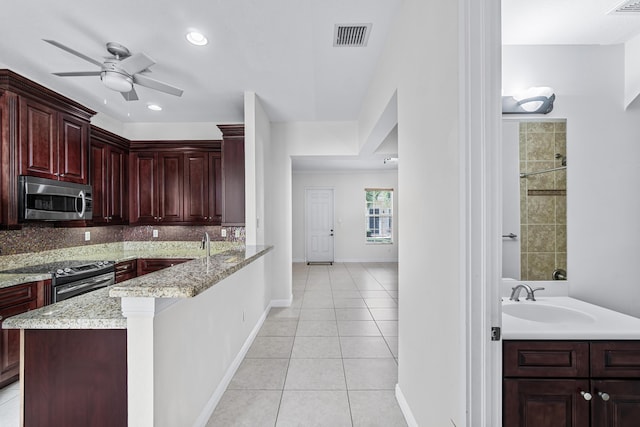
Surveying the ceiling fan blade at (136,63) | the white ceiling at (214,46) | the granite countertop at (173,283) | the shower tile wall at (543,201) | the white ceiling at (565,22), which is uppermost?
the white ceiling at (214,46)

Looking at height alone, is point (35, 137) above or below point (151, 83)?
below

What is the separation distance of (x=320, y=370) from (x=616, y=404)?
1928 mm

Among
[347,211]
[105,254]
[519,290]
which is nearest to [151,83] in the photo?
[105,254]

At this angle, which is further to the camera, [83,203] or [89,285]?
[83,203]

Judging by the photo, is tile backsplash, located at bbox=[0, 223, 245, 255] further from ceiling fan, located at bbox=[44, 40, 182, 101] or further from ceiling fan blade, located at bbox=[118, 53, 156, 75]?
ceiling fan blade, located at bbox=[118, 53, 156, 75]

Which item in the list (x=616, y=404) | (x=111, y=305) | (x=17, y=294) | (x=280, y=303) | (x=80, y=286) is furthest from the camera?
(x=280, y=303)

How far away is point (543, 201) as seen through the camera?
5.82ft

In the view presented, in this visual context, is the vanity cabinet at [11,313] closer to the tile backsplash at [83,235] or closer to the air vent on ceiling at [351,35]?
the tile backsplash at [83,235]

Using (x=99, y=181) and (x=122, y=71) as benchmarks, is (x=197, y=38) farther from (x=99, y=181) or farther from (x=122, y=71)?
(x=99, y=181)

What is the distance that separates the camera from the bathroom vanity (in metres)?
1.17

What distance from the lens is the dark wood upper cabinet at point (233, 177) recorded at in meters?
3.79

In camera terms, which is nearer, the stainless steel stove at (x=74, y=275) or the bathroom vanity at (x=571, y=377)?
the bathroom vanity at (x=571, y=377)

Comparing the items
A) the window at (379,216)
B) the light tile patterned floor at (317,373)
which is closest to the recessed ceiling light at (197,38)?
the light tile patterned floor at (317,373)

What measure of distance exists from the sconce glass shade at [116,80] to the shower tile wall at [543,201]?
3.07 meters
